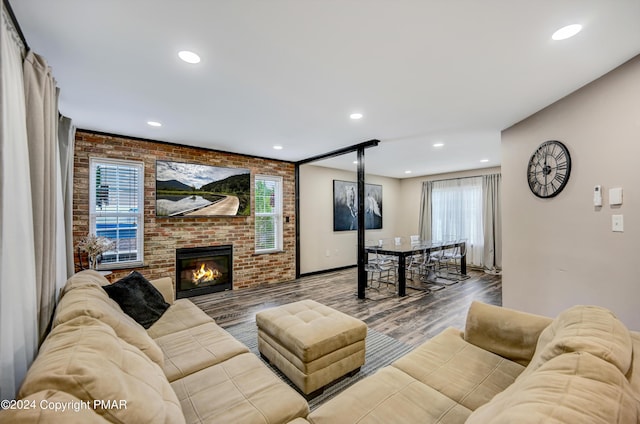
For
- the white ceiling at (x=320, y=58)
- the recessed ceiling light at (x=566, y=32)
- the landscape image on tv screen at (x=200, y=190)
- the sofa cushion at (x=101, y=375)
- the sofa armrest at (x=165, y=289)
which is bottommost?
the sofa armrest at (x=165, y=289)

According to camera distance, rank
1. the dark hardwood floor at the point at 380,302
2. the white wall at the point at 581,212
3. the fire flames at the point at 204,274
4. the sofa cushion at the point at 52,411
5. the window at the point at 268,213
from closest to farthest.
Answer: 1. the sofa cushion at the point at 52,411
2. the white wall at the point at 581,212
3. the dark hardwood floor at the point at 380,302
4. the fire flames at the point at 204,274
5. the window at the point at 268,213

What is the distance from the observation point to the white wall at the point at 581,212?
1.97 metres

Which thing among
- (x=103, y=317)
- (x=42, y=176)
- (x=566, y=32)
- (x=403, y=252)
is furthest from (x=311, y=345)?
(x=403, y=252)

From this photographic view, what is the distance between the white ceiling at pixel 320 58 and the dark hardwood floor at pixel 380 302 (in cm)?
242

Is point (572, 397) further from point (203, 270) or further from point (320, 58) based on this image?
point (203, 270)

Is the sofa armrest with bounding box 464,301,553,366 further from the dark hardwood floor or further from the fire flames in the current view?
the fire flames

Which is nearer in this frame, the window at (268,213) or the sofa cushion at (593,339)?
the sofa cushion at (593,339)

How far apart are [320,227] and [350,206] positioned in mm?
1049

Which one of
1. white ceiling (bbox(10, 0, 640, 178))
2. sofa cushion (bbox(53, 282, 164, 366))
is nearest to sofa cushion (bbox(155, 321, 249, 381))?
sofa cushion (bbox(53, 282, 164, 366))

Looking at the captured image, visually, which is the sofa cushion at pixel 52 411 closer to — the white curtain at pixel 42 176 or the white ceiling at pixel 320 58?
the white curtain at pixel 42 176

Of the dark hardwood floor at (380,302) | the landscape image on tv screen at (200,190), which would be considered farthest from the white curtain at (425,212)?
the landscape image on tv screen at (200,190)

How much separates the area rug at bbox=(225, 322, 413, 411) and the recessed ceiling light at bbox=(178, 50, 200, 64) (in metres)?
2.45

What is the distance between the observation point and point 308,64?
1960 mm

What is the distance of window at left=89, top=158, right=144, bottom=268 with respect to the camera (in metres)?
3.55
